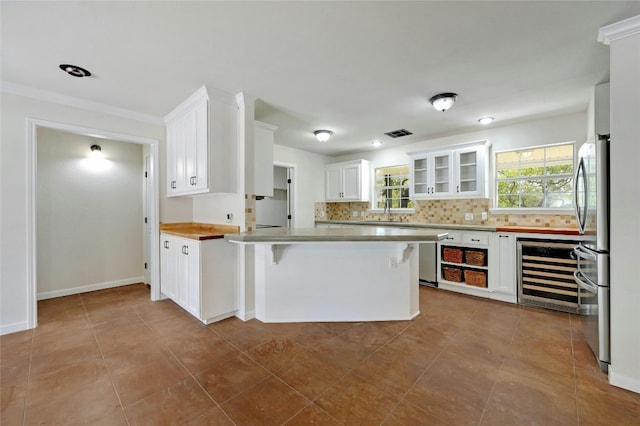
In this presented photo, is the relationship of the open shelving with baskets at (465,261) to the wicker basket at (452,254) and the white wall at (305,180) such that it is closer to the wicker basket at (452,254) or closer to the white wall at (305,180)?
the wicker basket at (452,254)

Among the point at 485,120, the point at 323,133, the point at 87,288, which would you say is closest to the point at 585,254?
the point at 485,120

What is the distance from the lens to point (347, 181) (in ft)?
18.2

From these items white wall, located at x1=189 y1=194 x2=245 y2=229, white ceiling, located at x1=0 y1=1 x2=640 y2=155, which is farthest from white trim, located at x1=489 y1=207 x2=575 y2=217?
white wall, located at x1=189 y1=194 x2=245 y2=229

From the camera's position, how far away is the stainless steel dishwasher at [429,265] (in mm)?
4066

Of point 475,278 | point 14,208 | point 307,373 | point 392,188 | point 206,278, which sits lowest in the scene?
point 307,373

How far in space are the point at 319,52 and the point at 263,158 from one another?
1.46m

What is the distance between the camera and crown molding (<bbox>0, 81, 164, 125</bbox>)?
8.59ft

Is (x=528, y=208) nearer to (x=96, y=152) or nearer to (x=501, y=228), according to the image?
(x=501, y=228)

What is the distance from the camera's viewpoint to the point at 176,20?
175 centimetres

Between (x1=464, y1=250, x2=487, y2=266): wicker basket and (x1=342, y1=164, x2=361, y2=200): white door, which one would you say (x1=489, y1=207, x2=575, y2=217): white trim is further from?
(x1=342, y1=164, x2=361, y2=200): white door

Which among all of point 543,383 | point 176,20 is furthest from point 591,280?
point 176,20

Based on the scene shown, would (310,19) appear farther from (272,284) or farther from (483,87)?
(272,284)

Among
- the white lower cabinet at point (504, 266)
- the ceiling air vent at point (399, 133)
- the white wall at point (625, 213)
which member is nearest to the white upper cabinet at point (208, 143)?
the ceiling air vent at point (399, 133)

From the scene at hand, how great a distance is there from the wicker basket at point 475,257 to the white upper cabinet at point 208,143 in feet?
10.4
